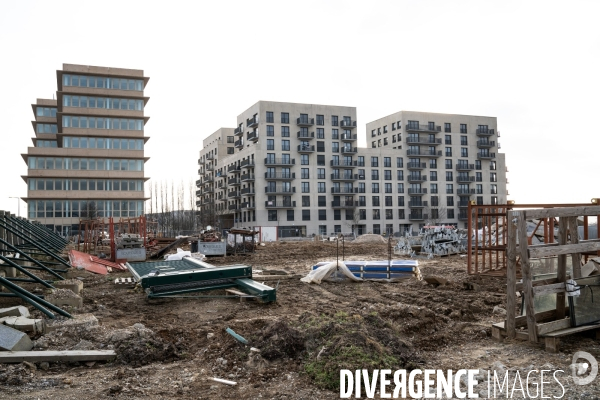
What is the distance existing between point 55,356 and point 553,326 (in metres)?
7.91

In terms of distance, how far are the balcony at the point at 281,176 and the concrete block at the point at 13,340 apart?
7306 centimetres

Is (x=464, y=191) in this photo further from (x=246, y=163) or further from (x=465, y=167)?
(x=246, y=163)

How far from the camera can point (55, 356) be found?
22.4 feet

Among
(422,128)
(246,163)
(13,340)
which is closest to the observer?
(13,340)

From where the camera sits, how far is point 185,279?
12672 mm

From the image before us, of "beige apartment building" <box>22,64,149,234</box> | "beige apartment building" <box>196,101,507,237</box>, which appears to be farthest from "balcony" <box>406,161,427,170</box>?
"beige apartment building" <box>22,64,149,234</box>

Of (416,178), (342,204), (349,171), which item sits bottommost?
(342,204)

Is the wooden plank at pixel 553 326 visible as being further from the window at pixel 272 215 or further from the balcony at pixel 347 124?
the balcony at pixel 347 124

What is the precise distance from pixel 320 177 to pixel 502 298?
71927mm

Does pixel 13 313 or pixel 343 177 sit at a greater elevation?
pixel 343 177

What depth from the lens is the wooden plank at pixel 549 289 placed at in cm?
754

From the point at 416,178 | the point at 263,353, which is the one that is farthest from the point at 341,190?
the point at 263,353

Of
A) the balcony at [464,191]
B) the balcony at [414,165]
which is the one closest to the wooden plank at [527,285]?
the balcony at [414,165]

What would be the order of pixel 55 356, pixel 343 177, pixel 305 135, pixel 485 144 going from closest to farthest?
pixel 55 356, pixel 305 135, pixel 343 177, pixel 485 144
